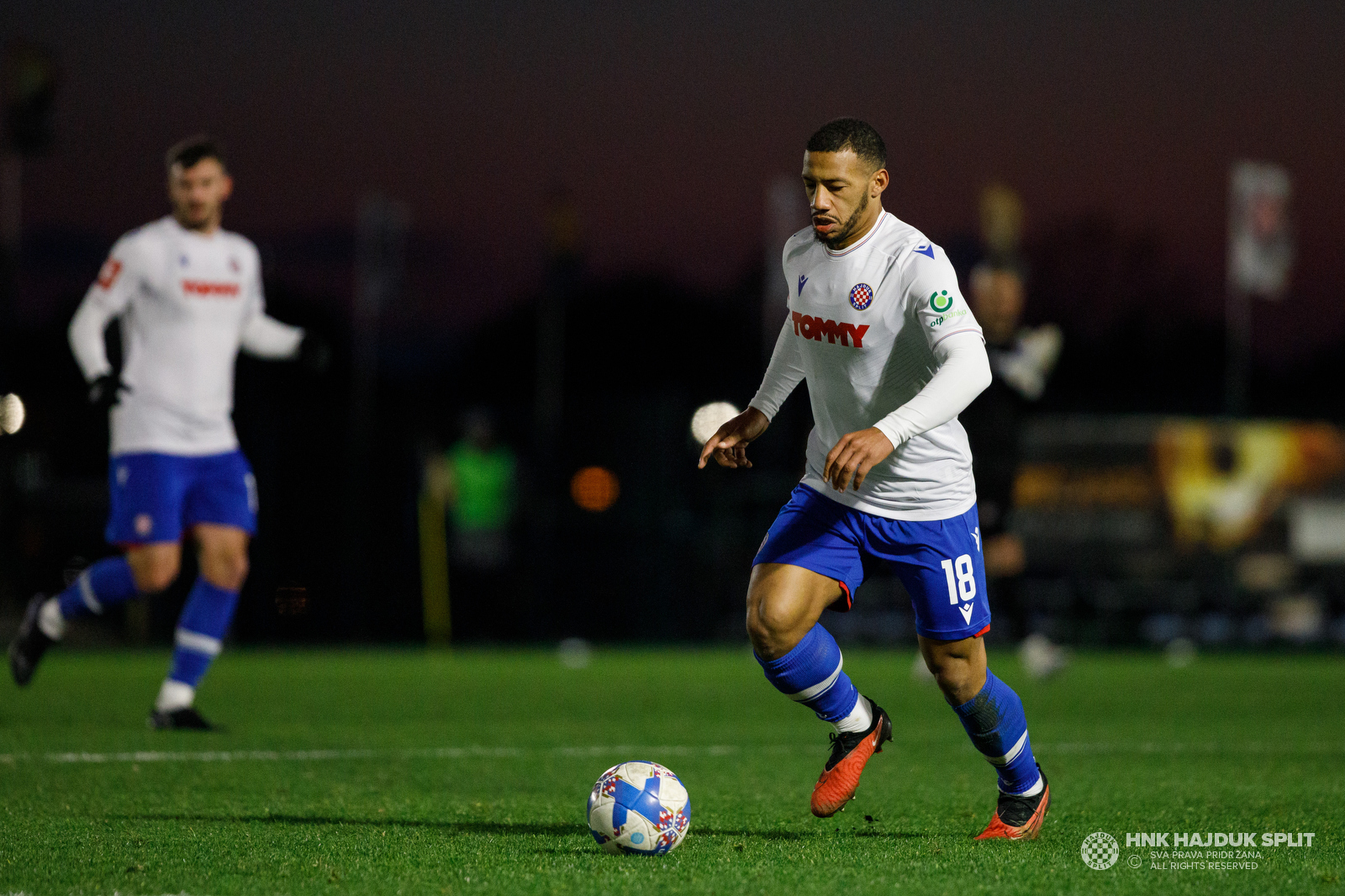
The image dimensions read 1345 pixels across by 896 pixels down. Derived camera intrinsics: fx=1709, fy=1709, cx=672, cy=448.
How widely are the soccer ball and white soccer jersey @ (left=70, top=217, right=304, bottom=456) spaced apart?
13.6ft

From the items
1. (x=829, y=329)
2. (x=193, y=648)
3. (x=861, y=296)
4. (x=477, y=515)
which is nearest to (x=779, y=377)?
(x=829, y=329)

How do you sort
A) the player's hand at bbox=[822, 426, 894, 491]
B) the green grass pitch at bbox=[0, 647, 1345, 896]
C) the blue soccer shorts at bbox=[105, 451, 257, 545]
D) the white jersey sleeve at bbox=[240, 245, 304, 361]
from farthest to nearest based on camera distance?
the white jersey sleeve at bbox=[240, 245, 304, 361] → the blue soccer shorts at bbox=[105, 451, 257, 545] → the player's hand at bbox=[822, 426, 894, 491] → the green grass pitch at bbox=[0, 647, 1345, 896]

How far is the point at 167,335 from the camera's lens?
8.36m

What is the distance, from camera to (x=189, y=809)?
5684 millimetres

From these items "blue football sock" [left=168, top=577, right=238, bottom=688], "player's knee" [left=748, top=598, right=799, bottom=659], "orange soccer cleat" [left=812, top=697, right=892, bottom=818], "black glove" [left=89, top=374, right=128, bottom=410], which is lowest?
"blue football sock" [left=168, top=577, right=238, bottom=688]

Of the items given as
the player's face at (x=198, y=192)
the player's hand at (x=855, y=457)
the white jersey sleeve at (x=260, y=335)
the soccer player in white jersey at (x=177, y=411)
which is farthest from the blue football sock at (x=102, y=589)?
the player's hand at (x=855, y=457)

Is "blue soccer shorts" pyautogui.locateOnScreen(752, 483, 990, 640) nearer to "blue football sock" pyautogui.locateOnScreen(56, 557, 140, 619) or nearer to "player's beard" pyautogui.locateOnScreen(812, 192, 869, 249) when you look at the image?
"player's beard" pyautogui.locateOnScreen(812, 192, 869, 249)

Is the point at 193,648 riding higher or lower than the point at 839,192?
lower

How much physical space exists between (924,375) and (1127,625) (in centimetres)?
1675

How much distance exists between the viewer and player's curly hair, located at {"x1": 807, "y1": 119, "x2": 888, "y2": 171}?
5.14m

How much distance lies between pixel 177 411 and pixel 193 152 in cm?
128

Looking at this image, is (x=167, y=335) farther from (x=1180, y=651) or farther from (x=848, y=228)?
(x=1180, y=651)

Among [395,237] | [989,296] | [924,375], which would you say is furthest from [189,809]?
[395,237]
